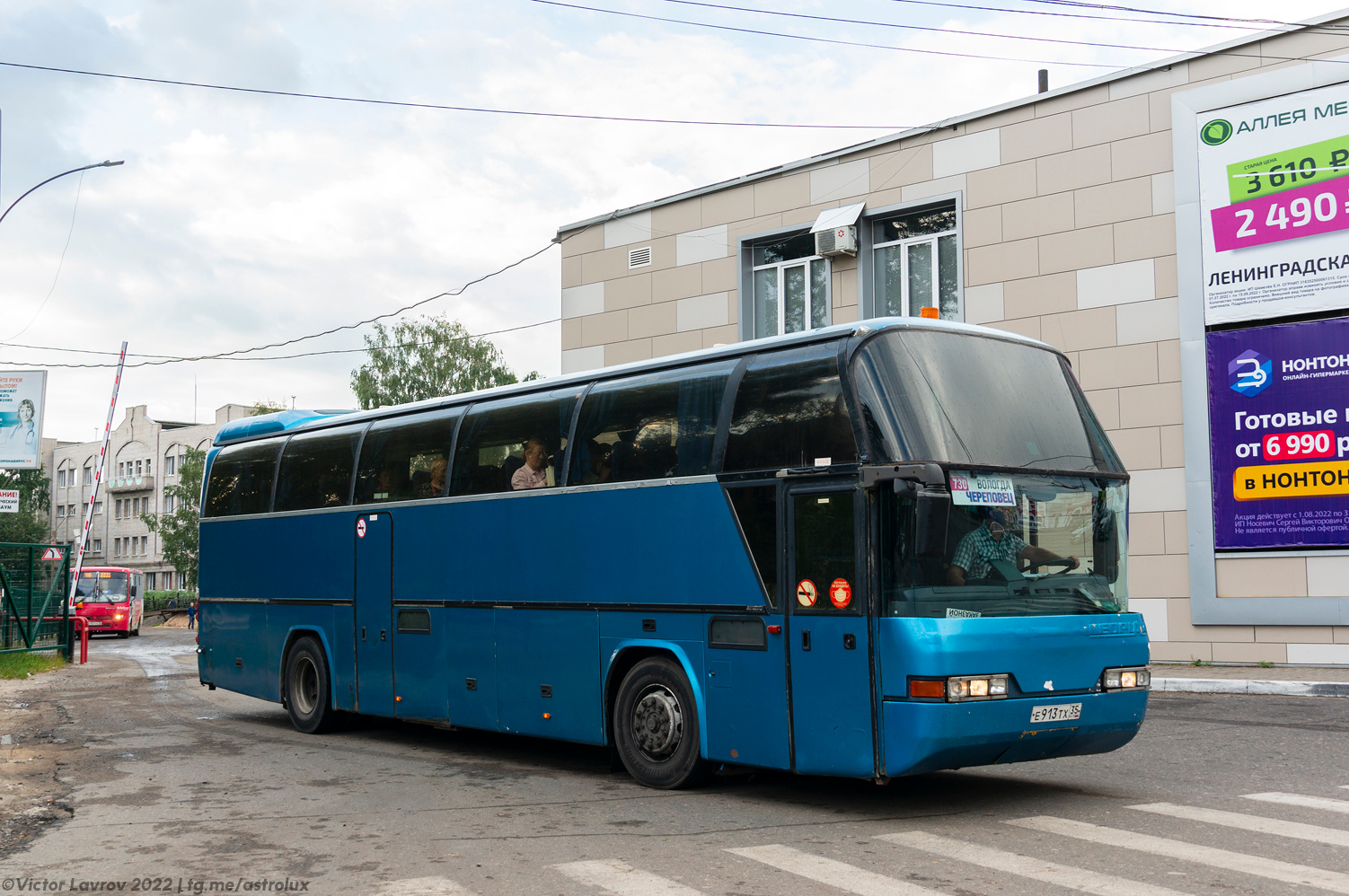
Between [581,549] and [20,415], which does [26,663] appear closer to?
[20,415]

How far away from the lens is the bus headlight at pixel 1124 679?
8.12 meters

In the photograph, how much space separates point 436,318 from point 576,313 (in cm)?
3463

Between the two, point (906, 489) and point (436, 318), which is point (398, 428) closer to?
point (906, 489)

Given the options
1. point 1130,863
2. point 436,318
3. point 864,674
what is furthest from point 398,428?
point 436,318

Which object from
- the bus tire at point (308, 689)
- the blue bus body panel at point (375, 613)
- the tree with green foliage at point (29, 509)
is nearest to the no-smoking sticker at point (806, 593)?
the blue bus body panel at point (375, 613)

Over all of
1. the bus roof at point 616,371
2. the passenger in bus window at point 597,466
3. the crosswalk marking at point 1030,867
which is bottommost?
the crosswalk marking at point 1030,867

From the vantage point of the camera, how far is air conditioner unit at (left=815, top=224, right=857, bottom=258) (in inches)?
858

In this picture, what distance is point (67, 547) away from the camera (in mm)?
23875

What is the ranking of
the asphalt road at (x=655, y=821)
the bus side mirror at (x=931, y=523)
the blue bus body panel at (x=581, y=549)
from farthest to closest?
the blue bus body panel at (x=581, y=549) < the bus side mirror at (x=931, y=523) < the asphalt road at (x=655, y=821)

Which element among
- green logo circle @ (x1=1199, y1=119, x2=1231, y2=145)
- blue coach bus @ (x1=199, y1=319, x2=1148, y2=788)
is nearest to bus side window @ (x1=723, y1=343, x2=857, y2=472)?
blue coach bus @ (x1=199, y1=319, x2=1148, y2=788)

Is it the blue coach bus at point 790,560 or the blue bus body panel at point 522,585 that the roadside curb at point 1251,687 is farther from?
the blue bus body panel at point 522,585

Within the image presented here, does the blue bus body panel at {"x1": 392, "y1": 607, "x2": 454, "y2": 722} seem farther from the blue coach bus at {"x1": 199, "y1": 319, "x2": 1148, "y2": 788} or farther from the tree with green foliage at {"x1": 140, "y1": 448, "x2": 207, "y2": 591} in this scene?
the tree with green foliage at {"x1": 140, "y1": 448, "x2": 207, "y2": 591}

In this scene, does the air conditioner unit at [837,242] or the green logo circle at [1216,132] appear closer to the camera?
the green logo circle at [1216,132]

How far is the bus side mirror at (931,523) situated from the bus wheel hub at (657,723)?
98.2 inches
